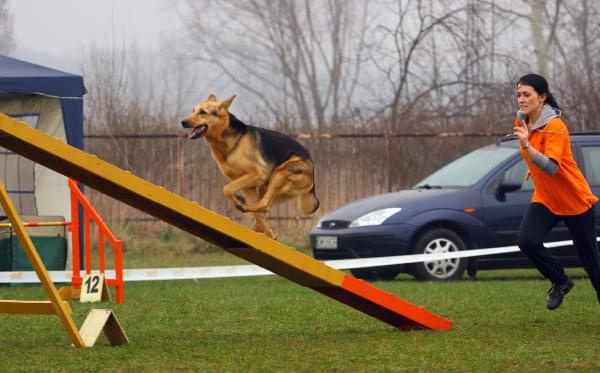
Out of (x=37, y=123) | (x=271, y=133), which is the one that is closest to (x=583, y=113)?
(x=37, y=123)

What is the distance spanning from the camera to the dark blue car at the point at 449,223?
12.3m

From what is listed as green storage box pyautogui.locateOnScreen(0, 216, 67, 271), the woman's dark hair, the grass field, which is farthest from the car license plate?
the woman's dark hair

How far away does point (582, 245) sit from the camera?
724cm

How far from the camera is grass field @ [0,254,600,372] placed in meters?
6.04

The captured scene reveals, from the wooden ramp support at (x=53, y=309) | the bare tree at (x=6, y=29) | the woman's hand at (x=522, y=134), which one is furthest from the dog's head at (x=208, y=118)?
the bare tree at (x=6, y=29)

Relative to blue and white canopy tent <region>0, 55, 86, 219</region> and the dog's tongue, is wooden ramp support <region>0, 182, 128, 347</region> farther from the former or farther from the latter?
blue and white canopy tent <region>0, 55, 86, 219</region>

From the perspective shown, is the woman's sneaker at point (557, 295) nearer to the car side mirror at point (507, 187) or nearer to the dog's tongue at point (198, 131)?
the dog's tongue at point (198, 131)

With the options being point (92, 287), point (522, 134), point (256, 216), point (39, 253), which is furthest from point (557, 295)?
point (39, 253)

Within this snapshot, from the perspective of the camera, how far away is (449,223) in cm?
1245

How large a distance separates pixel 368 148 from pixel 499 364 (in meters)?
13.0

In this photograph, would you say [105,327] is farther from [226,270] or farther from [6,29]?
[6,29]

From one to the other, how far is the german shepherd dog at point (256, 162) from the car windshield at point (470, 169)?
4956 mm

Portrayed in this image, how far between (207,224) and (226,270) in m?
4.34

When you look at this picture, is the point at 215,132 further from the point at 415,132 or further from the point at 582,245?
the point at 415,132
